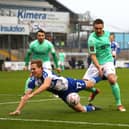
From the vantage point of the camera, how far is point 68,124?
925cm

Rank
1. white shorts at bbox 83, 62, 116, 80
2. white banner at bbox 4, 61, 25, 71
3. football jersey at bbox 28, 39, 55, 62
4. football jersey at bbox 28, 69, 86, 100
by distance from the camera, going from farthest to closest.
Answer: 1. white banner at bbox 4, 61, 25, 71
2. football jersey at bbox 28, 39, 55, 62
3. white shorts at bbox 83, 62, 116, 80
4. football jersey at bbox 28, 69, 86, 100

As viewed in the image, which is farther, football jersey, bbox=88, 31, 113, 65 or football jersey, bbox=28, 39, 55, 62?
football jersey, bbox=28, 39, 55, 62

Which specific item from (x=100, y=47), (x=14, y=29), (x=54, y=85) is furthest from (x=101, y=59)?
(x=14, y=29)

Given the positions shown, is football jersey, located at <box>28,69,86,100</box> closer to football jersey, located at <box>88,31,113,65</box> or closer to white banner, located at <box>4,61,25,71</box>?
football jersey, located at <box>88,31,113,65</box>

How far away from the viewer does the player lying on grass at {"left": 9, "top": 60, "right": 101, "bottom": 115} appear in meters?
10.6

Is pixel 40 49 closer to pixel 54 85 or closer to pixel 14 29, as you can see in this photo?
pixel 54 85

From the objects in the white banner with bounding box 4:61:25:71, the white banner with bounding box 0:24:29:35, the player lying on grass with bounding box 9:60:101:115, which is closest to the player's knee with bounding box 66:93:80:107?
the player lying on grass with bounding box 9:60:101:115

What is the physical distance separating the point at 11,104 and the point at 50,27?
55546 mm

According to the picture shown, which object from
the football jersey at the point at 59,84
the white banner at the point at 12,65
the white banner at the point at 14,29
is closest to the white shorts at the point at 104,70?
the football jersey at the point at 59,84

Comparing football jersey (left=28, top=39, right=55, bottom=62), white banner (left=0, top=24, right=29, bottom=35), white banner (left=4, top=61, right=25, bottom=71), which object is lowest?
white banner (left=4, top=61, right=25, bottom=71)

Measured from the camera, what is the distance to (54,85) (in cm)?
1096

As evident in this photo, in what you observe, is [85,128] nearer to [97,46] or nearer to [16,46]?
[97,46]

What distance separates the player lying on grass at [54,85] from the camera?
34.7ft

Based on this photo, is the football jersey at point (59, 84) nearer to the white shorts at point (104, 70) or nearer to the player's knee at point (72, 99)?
the player's knee at point (72, 99)
